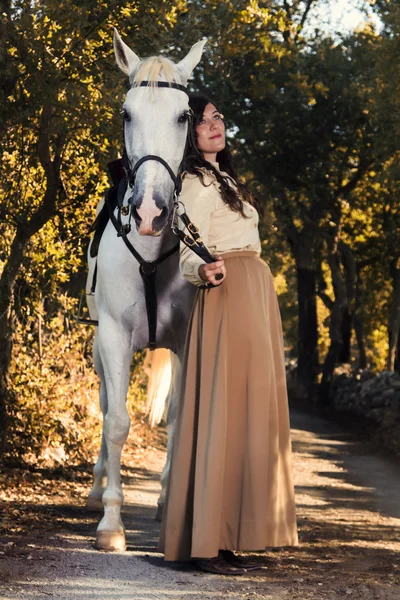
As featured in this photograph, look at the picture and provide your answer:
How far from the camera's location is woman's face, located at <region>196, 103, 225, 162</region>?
18.5 feet

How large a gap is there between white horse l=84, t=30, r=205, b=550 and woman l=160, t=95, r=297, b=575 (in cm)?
27

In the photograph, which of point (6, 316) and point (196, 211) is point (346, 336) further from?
point (196, 211)

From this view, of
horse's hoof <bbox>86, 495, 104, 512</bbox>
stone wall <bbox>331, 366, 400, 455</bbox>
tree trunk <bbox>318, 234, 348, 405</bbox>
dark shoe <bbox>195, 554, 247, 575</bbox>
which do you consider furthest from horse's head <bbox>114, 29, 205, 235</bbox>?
tree trunk <bbox>318, 234, 348, 405</bbox>

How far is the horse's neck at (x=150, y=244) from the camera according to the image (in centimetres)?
599

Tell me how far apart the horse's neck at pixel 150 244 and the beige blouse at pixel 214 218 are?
68 centimetres

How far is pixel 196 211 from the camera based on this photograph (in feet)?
17.3

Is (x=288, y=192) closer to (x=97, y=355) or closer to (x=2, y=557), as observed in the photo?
(x=97, y=355)

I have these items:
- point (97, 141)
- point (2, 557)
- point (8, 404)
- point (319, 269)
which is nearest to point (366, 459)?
point (8, 404)

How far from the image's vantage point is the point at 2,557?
5.46 m

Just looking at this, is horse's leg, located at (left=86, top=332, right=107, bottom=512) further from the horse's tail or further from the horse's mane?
the horse's mane

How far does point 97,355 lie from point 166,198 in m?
2.85

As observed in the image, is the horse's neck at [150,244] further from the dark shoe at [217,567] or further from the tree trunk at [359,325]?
the tree trunk at [359,325]

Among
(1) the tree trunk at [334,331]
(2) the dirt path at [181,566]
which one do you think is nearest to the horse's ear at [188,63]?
(2) the dirt path at [181,566]

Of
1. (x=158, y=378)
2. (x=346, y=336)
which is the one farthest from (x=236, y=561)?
(x=346, y=336)
